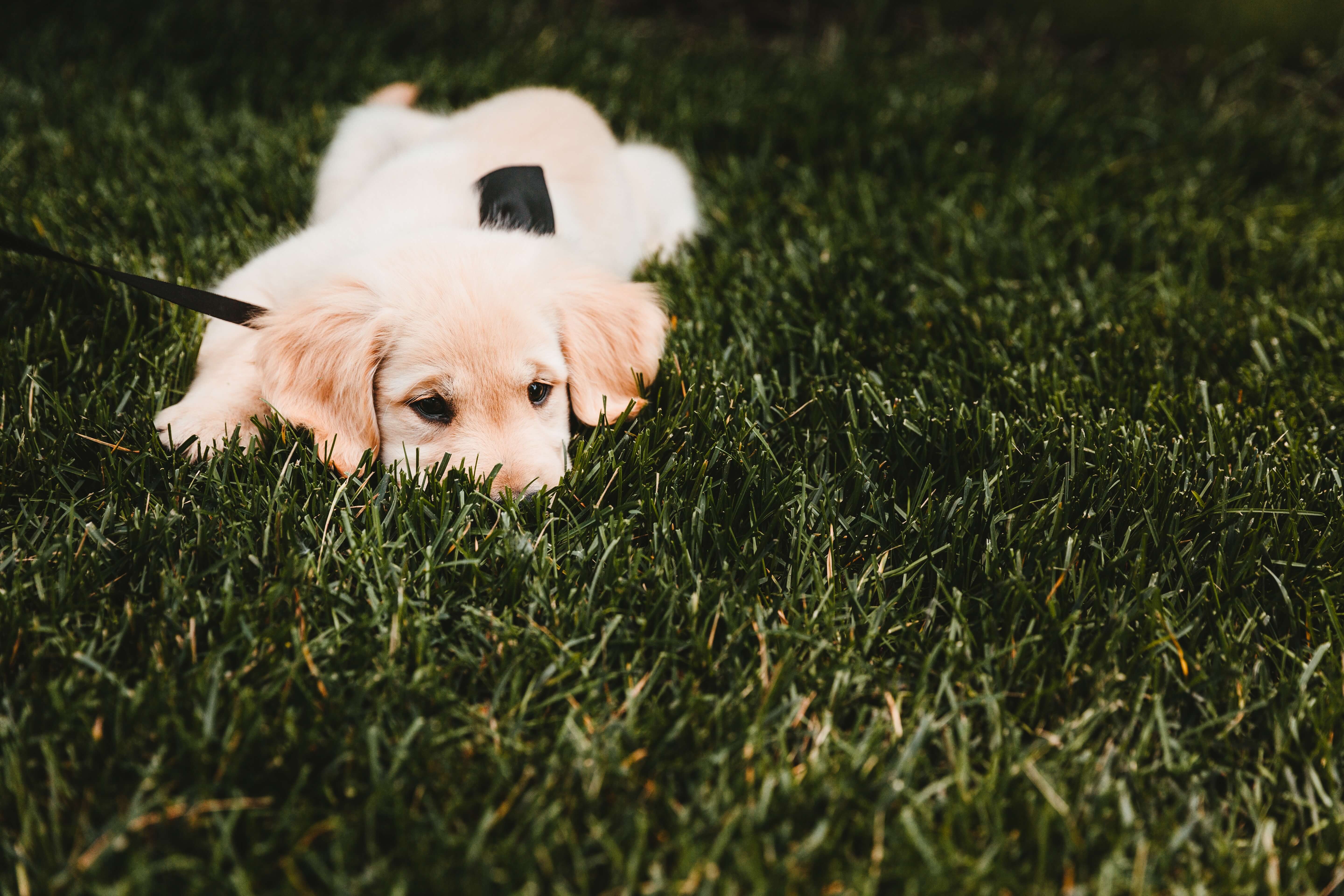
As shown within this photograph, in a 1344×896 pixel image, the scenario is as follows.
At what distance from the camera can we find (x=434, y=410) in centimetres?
203

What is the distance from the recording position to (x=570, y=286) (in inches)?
87.4

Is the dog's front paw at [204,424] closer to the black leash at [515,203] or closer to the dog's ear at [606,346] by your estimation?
the black leash at [515,203]

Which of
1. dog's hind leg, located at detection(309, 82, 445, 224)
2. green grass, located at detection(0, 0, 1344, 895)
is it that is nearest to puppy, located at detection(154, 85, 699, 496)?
green grass, located at detection(0, 0, 1344, 895)

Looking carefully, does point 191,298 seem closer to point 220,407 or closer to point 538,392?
point 220,407

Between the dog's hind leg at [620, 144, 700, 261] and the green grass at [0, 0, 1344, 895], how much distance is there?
0.46 feet

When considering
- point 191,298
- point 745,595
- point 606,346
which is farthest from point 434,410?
point 745,595

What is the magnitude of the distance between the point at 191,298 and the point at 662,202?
190cm

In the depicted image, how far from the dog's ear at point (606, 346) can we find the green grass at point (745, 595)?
0.11m

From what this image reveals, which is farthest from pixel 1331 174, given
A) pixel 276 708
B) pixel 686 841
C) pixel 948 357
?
pixel 276 708

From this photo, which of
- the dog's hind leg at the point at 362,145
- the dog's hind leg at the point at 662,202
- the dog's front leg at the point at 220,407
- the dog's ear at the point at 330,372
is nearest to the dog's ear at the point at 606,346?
the dog's ear at the point at 330,372

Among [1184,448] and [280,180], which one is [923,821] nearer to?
[1184,448]

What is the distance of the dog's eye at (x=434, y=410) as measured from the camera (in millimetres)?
2012

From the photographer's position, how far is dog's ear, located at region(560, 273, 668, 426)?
7.10 feet

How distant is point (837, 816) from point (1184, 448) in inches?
55.8
